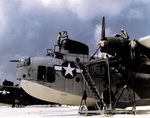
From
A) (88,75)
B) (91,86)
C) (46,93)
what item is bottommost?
(46,93)

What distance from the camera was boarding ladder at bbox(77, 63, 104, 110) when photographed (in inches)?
554

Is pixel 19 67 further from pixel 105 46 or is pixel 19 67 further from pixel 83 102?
pixel 105 46

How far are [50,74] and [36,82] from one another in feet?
3.03

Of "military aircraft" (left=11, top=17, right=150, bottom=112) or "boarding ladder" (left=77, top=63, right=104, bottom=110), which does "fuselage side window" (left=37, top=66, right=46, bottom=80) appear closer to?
"military aircraft" (left=11, top=17, right=150, bottom=112)

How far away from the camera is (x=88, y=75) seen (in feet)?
48.5

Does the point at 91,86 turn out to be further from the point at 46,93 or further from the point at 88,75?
the point at 46,93

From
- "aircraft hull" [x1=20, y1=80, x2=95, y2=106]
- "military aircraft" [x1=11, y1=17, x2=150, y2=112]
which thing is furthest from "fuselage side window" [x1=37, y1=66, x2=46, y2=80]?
"aircraft hull" [x1=20, y1=80, x2=95, y2=106]

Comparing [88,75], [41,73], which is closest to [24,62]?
[41,73]

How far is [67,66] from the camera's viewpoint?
15180 millimetres

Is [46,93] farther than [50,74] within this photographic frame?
No

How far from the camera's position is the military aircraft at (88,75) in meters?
13.8

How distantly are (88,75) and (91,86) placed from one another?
2.19ft

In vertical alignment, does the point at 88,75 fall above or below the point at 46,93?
above

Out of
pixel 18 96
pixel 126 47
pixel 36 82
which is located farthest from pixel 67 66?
pixel 18 96
